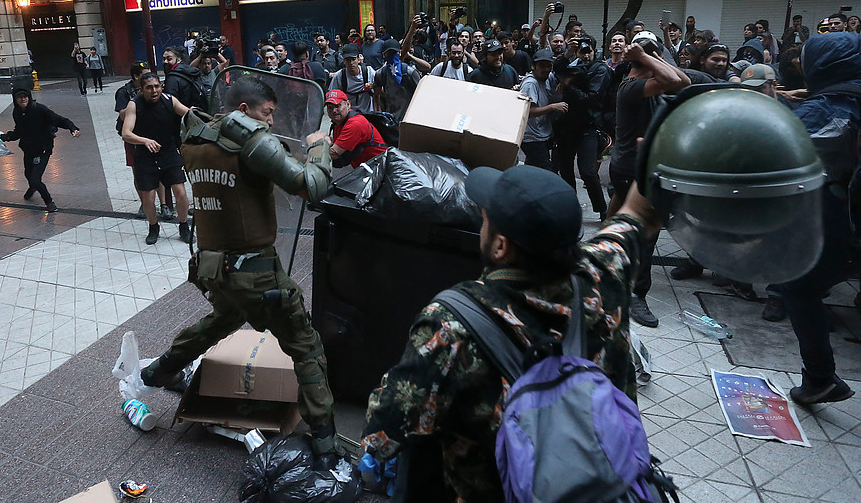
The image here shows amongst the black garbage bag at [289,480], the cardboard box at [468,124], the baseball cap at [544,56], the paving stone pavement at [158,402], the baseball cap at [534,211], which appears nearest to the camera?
the baseball cap at [534,211]

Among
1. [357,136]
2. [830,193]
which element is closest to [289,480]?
[357,136]

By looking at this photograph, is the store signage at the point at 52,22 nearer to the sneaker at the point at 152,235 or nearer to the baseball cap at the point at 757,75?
the sneaker at the point at 152,235

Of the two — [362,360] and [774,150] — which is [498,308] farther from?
[362,360]

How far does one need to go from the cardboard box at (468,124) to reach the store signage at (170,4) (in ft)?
89.8

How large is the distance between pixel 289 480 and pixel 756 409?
257cm

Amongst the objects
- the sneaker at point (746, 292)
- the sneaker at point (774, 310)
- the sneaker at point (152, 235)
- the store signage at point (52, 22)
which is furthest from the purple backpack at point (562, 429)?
the store signage at point (52, 22)

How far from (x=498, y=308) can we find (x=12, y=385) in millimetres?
3814

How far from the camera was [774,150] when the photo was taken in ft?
4.71

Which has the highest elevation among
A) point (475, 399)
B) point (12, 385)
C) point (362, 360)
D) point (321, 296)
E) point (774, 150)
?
point (774, 150)

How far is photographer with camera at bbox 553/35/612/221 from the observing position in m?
6.84

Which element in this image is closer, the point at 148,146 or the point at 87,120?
the point at 148,146

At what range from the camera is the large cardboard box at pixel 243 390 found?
341 cm

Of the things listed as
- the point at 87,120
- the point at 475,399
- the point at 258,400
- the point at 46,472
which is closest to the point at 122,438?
the point at 46,472

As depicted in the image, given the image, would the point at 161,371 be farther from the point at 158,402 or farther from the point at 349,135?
the point at 349,135
